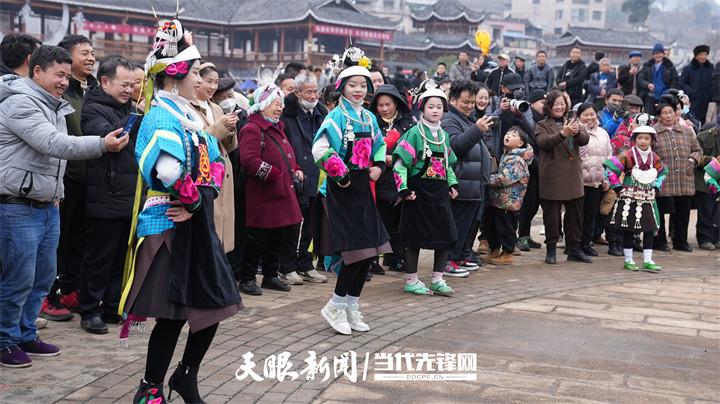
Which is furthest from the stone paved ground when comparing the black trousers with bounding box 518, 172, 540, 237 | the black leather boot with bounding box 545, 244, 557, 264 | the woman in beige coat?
the black trousers with bounding box 518, 172, 540, 237

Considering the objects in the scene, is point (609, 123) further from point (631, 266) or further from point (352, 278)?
A: point (352, 278)

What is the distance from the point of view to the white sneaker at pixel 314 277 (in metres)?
7.30

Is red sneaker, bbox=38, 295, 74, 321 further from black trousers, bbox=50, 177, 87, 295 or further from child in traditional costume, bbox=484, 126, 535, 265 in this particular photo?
child in traditional costume, bbox=484, 126, 535, 265

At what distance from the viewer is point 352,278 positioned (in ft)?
17.7

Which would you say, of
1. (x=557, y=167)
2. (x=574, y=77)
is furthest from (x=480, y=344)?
(x=574, y=77)

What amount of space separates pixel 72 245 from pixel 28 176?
1.44 meters

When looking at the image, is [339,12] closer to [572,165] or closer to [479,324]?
[572,165]

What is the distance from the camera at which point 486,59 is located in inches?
642

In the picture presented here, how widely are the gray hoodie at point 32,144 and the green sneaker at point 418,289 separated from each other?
328 centimetres

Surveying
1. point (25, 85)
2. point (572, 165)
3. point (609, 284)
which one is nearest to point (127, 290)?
point (25, 85)

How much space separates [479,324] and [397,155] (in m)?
1.69

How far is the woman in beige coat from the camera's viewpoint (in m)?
5.36

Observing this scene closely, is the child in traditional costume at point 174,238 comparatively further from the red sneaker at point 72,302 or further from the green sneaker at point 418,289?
the green sneaker at point 418,289

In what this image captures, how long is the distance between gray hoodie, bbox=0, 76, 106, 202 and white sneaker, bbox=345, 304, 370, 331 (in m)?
2.10
